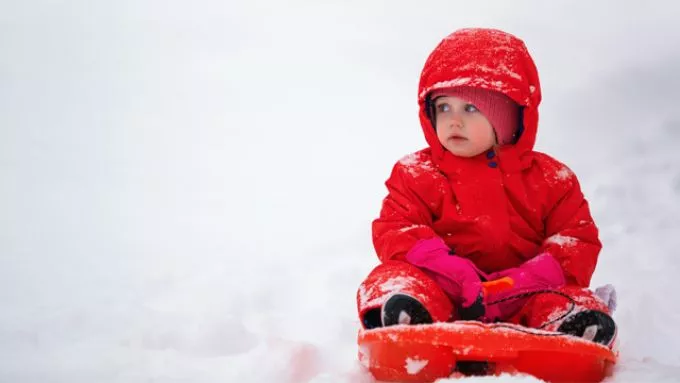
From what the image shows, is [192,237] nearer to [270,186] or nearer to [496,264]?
[270,186]

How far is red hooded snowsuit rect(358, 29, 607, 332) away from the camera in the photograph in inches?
94.1

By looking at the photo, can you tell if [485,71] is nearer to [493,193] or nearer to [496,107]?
[496,107]

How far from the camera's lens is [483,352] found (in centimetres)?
176

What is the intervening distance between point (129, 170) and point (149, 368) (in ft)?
9.85

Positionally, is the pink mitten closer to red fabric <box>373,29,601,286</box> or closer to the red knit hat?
red fabric <box>373,29,601,286</box>

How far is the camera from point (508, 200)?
8.06 feet

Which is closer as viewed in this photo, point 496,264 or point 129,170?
point 496,264

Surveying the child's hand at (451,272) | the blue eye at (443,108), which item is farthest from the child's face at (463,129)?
the child's hand at (451,272)

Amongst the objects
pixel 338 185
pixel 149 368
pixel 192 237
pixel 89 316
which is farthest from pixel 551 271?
pixel 338 185

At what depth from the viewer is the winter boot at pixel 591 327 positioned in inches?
75.0

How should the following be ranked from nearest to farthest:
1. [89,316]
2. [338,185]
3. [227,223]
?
[89,316], [227,223], [338,185]

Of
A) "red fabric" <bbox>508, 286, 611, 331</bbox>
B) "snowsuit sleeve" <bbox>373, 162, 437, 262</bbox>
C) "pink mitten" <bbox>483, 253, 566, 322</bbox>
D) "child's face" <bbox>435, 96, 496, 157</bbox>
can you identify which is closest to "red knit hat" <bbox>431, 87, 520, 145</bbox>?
"child's face" <bbox>435, 96, 496, 157</bbox>

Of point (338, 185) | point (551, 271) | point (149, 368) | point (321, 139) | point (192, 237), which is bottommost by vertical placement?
point (149, 368)

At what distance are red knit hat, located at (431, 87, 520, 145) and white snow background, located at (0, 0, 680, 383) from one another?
80 cm
